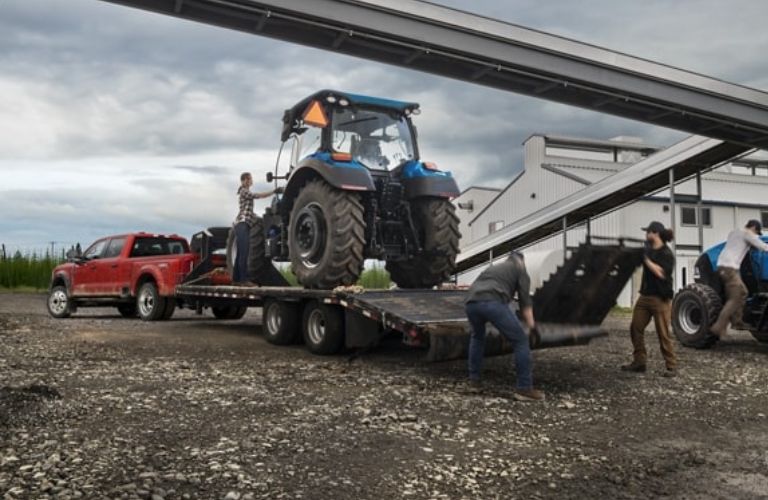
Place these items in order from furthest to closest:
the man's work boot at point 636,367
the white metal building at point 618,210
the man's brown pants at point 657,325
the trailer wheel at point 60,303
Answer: the white metal building at point 618,210, the trailer wheel at point 60,303, the man's work boot at point 636,367, the man's brown pants at point 657,325

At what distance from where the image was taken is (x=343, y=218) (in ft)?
30.2

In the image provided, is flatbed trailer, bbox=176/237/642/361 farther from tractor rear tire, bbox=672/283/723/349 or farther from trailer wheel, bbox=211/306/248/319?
trailer wheel, bbox=211/306/248/319

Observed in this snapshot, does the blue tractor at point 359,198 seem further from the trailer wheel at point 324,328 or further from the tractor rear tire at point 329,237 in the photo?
the trailer wheel at point 324,328

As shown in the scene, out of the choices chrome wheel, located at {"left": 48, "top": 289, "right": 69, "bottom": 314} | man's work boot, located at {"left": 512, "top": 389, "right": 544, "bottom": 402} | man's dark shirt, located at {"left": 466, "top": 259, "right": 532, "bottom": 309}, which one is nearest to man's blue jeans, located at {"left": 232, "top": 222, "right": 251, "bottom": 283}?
man's dark shirt, located at {"left": 466, "top": 259, "right": 532, "bottom": 309}

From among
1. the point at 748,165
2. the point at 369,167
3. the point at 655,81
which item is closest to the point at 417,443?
the point at 369,167

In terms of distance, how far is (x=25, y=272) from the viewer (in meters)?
27.2

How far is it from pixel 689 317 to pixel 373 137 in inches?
234

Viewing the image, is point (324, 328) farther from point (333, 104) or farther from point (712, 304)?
point (712, 304)

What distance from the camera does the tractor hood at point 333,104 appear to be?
10094 millimetres

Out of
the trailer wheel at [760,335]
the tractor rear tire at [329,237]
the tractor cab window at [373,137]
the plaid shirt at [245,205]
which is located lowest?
the trailer wheel at [760,335]

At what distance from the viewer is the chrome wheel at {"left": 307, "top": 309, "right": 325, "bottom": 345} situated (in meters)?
9.65

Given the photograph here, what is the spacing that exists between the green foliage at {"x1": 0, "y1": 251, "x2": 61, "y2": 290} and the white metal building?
17569 mm

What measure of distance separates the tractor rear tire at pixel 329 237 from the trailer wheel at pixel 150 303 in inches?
228

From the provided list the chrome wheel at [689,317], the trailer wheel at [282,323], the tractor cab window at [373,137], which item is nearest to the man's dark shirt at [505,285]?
the tractor cab window at [373,137]
